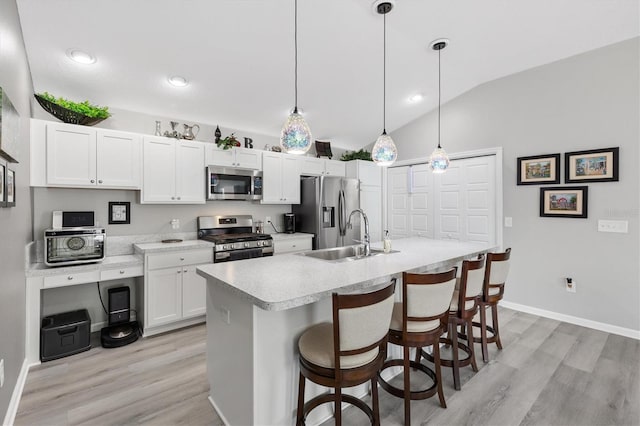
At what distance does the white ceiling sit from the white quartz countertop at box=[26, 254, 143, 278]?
1.72 m

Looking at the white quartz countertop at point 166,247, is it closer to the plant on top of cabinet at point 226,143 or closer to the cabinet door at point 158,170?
the cabinet door at point 158,170

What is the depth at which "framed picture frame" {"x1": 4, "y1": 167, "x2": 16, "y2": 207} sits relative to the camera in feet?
5.86

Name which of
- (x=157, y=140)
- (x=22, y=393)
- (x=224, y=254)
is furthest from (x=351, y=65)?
(x=22, y=393)

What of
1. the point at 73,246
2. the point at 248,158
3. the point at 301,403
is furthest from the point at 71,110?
the point at 301,403

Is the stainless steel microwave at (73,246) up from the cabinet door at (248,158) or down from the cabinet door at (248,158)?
down

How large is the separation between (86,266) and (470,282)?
133 inches

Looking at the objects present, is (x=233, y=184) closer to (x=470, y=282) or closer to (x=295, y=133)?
(x=295, y=133)

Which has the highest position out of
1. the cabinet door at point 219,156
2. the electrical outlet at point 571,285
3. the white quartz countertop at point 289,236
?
the cabinet door at point 219,156

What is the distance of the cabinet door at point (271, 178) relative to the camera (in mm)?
4199

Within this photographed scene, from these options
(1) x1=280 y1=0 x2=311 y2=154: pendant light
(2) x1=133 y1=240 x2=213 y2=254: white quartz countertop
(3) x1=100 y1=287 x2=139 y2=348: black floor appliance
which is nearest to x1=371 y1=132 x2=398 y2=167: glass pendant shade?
(1) x1=280 y1=0 x2=311 y2=154: pendant light

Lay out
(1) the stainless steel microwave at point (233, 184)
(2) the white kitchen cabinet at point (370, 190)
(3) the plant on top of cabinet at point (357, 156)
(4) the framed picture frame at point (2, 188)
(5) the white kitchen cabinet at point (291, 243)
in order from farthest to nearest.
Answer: (3) the plant on top of cabinet at point (357, 156)
(2) the white kitchen cabinet at point (370, 190)
(5) the white kitchen cabinet at point (291, 243)
(1) the stainless steel microwave at point (233, 184)
(4) the framed picture frame at point (2, 188)

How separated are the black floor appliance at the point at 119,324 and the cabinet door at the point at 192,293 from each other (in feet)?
1.71

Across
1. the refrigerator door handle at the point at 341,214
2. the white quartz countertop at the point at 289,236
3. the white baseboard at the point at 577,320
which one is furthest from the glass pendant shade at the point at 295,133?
the white baseboard at the point at 577,320

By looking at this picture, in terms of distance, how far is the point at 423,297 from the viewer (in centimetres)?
178
